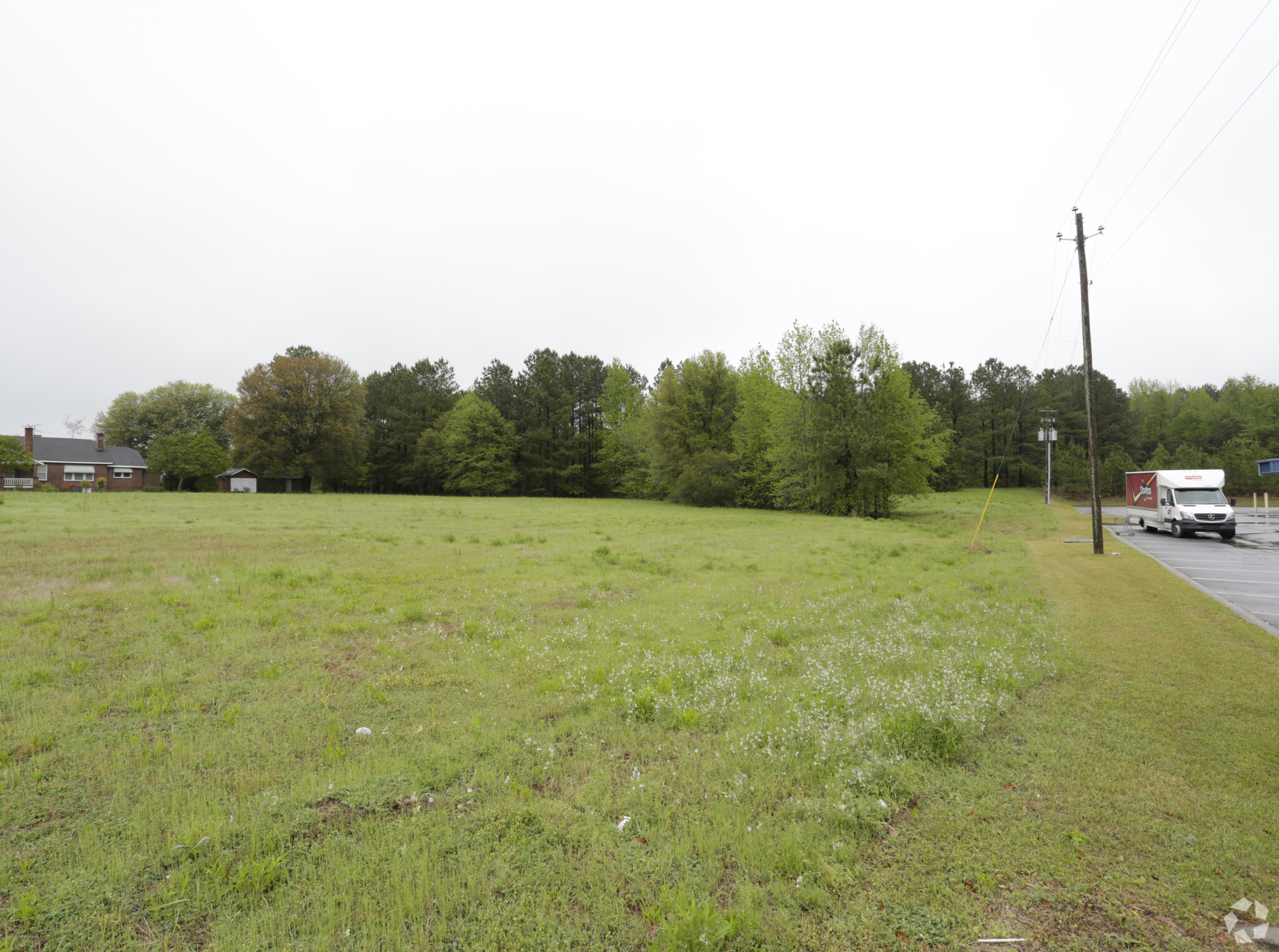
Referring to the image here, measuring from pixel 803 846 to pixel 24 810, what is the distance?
6149mm

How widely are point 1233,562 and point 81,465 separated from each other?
94.9 metres

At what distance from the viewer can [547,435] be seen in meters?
71.6

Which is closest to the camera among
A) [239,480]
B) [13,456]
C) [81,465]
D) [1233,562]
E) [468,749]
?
[468,749]

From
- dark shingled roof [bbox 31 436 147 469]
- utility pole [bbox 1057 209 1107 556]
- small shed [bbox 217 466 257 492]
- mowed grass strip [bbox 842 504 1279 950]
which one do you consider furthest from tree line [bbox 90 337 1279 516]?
mowed grass strip [bbox 842 504 1279 950]

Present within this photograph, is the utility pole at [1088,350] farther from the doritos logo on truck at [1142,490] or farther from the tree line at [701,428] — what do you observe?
the tree line at [701,428]

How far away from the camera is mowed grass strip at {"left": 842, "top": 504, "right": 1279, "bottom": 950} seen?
3.43 metres

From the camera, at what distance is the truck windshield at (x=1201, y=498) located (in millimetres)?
25578

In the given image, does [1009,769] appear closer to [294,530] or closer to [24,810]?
[24,810]

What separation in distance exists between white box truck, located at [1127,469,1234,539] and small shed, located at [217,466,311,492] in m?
81.3

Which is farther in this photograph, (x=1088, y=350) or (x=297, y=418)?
(x=297, y=418)

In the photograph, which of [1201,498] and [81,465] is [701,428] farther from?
[81,465]

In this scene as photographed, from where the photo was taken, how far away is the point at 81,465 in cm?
6325

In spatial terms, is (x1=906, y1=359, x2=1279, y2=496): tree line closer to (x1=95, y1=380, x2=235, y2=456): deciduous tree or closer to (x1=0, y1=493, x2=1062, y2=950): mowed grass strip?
(x1=0, y1=493, x2=1062, y2=950): mowed grass strip

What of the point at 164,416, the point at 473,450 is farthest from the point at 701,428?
the point at 164,416
